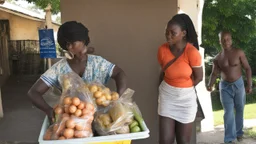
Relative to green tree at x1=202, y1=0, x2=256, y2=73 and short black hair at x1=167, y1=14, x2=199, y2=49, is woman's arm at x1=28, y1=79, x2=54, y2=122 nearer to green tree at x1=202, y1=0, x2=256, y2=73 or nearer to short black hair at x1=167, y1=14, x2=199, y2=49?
short black hair at x1=167, y1=14, x2=199, y2=49

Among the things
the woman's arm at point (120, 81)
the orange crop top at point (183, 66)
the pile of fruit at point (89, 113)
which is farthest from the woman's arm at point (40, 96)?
the orange crop top at point (183, 66)

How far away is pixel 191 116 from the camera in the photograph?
303 cm

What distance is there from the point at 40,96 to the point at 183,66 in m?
1.31

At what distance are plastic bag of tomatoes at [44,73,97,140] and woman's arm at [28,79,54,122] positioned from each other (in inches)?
10.1

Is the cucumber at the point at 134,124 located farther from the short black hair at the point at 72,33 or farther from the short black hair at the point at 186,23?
the short black hair at the point at 186,23

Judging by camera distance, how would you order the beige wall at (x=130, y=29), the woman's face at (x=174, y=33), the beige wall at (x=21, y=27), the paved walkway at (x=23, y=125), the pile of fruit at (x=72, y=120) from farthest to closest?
1. the beige wall at (x=21, y=27)
2. the paved walkway at (x=23, y=125)
3. the beige wall at (x=130, y=29)
4. the woman's face at (x=174, y=33)
5. the pile of fruit at (x=72, y=120)

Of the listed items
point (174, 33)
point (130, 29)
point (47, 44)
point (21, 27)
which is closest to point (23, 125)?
point (47, 44)

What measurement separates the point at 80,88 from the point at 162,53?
3.96 ft

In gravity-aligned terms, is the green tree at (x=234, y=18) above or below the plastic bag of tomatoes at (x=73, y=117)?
above

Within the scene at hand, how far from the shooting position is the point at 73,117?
70.1 inches

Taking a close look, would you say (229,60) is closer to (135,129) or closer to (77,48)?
(77,48)

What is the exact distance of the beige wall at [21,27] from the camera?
1415cm

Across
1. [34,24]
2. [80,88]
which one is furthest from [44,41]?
[34,24]

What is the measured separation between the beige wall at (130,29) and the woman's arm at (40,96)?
4.93 feet
